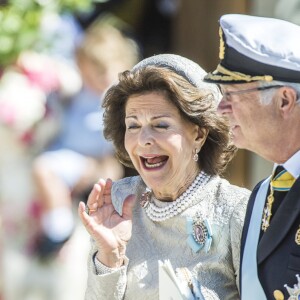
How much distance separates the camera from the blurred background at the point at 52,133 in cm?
720

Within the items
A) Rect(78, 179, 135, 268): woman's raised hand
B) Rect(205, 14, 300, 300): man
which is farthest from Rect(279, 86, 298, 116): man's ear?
Rect(78, 179, 135, 268): woman's raised hand

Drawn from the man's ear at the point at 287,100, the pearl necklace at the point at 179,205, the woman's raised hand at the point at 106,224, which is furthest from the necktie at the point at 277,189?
the woman's raised hand at the point at 106,224

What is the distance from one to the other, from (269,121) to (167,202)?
0.78 m

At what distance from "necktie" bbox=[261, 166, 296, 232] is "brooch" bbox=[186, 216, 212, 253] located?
0.38 metres

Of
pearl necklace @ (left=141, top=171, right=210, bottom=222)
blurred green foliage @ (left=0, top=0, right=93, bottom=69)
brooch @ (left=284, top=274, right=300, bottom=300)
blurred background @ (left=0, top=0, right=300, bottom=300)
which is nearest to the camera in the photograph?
brooch @ (left=284, top=274, right=300, bottom=300)

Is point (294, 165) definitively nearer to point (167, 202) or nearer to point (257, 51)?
point (257, 51)

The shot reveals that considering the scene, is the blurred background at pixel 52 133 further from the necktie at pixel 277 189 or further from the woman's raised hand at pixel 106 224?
the necktie at pixel 277 189

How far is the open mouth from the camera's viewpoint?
13.7ft

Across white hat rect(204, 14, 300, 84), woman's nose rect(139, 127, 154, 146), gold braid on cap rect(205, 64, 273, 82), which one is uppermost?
white hat rect(204, 14, 300, 84)

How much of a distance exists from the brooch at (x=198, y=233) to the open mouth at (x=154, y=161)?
8.8 inches

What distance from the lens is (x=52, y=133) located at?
734 centimetres

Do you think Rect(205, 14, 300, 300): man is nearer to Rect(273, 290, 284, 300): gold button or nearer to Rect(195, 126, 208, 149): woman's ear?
Rect(273, 290, 284, 300): gold button

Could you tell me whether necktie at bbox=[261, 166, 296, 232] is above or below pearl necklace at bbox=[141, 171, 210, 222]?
above

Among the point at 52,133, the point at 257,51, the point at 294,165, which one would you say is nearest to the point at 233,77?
the point at 257,51
